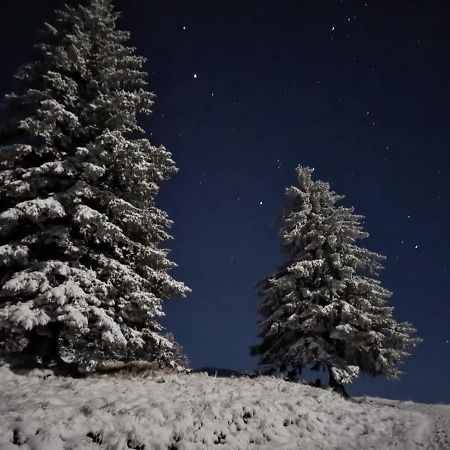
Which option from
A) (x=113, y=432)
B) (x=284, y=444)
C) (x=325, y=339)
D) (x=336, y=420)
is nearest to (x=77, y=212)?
(x=113, y=432)

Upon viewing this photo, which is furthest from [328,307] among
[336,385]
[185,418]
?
[185,418]

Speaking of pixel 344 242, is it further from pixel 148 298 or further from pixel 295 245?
pixel 148 298

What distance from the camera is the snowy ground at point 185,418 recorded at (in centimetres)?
740

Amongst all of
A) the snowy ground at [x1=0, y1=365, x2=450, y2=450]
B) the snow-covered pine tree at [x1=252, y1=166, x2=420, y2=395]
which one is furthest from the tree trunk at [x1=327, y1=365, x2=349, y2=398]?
the snowy ground at [x1=0, y1=365, x2=450, y2=450]

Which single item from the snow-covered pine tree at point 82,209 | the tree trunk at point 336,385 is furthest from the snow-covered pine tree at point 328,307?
the snow-covered pine tree at point 82,209

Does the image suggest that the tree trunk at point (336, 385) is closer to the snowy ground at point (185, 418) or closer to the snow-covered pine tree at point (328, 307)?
the snow-covered pine tree at point (328, 307)

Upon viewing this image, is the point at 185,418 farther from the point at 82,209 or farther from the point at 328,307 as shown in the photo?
the point at 328,307

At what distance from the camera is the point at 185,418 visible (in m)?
8.45

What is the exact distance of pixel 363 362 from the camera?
18219 mm

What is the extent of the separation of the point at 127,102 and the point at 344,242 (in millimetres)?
13038

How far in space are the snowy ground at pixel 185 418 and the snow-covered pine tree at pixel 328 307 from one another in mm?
5089

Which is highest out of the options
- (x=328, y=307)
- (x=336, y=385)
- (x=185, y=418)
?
(x=328, y=307)

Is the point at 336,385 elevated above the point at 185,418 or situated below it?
above

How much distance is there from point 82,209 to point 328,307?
37.3 ft
